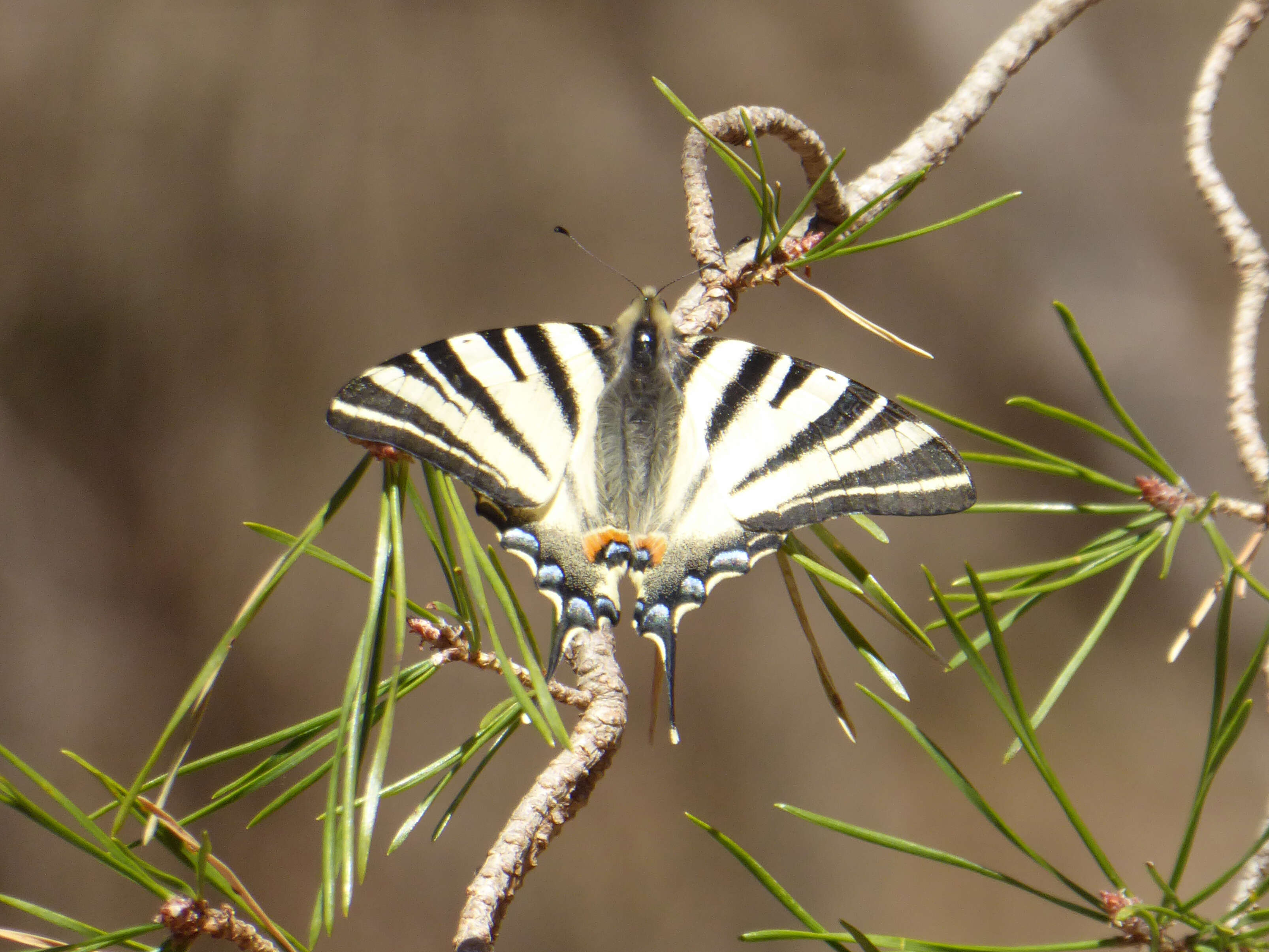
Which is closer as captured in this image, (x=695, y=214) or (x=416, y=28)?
(x=695, y=214)

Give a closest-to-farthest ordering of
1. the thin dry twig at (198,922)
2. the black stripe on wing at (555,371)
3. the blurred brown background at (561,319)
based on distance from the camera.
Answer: the thin dry twig at (198,922) < the black stripe on wing at (555,371) < the blurred brown background at (561,319)

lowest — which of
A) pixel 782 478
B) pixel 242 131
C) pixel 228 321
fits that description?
pixel 782 478

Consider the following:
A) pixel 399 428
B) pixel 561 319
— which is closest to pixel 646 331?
pixel 399 428

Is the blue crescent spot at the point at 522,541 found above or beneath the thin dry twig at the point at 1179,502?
beneath

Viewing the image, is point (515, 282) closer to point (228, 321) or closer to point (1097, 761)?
point (228, 321)

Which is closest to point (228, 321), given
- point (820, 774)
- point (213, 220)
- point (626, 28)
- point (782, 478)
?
point (213, 220)

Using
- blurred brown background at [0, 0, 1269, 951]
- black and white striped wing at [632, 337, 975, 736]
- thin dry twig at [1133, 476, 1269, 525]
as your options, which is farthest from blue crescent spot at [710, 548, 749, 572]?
blurred brown background at [0, 0, 1269, 951]

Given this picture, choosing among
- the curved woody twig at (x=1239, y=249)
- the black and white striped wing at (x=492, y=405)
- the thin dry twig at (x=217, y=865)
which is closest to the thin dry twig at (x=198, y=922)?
the thin dry twig at (x=217, y=865)

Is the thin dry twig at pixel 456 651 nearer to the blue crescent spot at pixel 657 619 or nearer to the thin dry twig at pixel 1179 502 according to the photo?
the blue crescent spot at pixel 657 619
